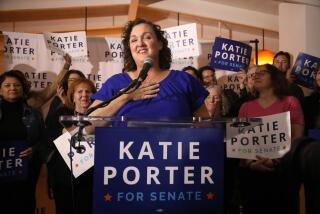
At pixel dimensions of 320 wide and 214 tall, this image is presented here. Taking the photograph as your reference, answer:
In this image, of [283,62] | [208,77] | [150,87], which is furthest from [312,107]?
[150,87]

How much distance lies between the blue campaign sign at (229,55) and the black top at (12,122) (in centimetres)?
219

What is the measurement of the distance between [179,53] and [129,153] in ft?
10.4

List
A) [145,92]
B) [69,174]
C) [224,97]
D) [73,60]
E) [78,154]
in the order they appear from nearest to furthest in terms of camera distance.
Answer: [145,92]
[78,154]
[69,174]
[224,97]
[73,60]

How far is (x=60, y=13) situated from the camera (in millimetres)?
7312

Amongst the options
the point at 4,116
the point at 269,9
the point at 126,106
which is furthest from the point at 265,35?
the point at 126,106

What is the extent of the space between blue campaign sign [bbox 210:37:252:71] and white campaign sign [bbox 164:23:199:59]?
0.26 meters

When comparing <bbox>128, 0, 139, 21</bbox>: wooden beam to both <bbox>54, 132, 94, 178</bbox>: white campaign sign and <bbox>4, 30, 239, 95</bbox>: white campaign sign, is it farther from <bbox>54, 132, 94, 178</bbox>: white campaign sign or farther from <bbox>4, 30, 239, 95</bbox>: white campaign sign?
<bbox>54, 132, 94, 178</bbox>: white campaign sign

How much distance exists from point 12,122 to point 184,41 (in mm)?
2094

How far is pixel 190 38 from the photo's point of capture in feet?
15.0

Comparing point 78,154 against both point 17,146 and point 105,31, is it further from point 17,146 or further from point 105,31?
point 105,31

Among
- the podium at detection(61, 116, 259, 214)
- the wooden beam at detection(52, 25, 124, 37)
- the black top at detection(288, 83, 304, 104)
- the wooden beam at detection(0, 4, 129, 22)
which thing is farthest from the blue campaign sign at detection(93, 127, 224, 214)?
the wooden beam at detection(52, 25, 124, 37)

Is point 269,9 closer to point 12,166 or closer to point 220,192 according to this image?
point 12,166

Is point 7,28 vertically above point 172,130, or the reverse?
point 7,28

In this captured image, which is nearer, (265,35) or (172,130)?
(172,130)
